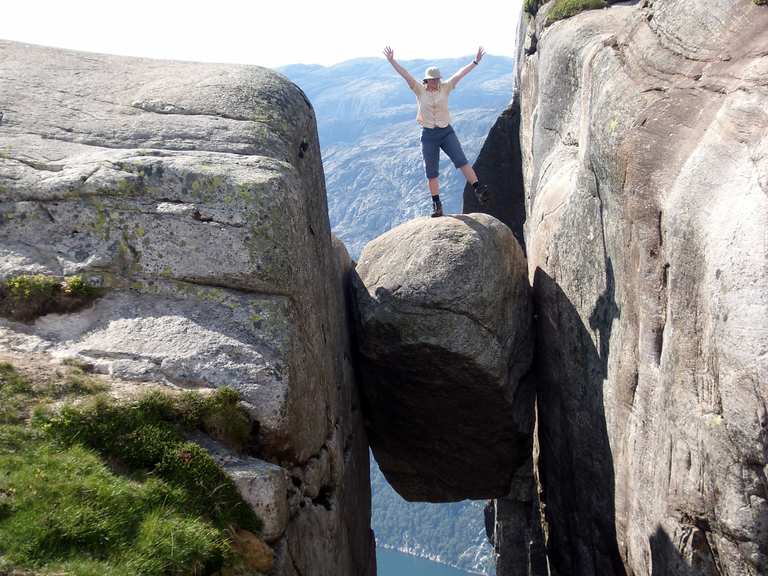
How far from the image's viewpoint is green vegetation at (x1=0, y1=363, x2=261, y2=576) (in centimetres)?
907

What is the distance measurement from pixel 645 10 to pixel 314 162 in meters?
7.27

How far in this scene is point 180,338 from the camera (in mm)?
12641

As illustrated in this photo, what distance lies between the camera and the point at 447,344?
18.4m

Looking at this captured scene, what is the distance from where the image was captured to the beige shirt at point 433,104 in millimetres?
19641

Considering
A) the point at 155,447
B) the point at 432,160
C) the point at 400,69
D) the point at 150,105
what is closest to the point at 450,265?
the point at 432,160

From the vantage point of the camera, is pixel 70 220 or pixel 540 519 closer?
pixel 70 220

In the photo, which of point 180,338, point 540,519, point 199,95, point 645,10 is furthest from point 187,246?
point 540,519

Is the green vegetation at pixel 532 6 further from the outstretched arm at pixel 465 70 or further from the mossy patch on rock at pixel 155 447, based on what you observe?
the mossy patch on rock at pixel 155 447

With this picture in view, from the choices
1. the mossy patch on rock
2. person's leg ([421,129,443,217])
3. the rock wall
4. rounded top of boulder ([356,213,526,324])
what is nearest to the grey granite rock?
rounded top of boulder ([356,213,526,324])

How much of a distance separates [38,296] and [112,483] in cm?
423

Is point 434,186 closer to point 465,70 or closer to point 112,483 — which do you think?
point 465,70

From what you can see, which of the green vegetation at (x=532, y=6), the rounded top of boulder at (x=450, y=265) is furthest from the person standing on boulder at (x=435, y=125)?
the green vegetation at (x=532, y=6)

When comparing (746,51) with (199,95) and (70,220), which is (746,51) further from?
(70,220)

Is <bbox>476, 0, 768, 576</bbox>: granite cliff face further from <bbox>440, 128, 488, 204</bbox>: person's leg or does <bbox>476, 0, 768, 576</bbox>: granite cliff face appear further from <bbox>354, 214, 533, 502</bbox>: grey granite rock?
<bbox>440, 128, 488, 204</bbox>: person's leg
